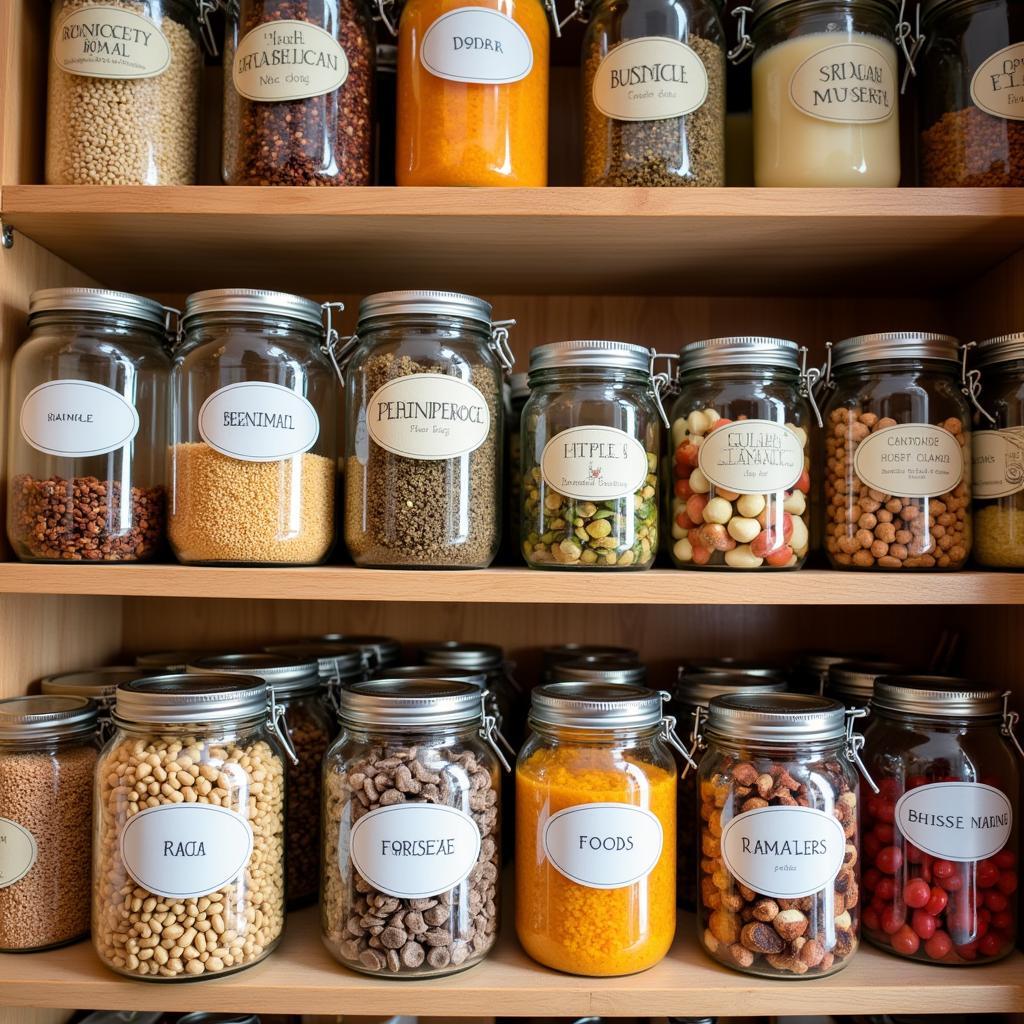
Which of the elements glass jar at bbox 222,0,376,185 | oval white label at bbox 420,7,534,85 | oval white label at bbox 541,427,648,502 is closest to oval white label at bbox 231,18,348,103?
glass jar at bbox 222,0,376,185

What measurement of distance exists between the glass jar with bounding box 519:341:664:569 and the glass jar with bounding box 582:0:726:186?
21cm

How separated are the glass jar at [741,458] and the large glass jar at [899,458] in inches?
1.6

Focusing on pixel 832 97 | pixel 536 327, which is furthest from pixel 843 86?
pixel 536 327

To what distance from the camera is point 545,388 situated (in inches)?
37.1

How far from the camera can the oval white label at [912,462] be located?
2.90 ft

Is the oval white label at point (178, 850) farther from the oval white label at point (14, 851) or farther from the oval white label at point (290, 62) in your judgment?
the oval white label at point (290, 62)

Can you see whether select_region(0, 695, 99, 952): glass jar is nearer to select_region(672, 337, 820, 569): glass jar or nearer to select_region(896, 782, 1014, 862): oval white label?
select_region(672, 337, 820, 569): glass jar

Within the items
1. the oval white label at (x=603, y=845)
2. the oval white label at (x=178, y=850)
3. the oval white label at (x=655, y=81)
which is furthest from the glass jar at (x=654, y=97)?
the oval white label at (x=178, y=850)

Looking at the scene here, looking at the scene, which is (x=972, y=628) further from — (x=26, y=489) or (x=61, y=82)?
(x=61, y=82)

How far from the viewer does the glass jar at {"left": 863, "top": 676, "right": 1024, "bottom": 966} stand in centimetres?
87

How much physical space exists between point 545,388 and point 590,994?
2.06 ft

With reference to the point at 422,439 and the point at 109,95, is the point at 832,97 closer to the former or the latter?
the point at 422,439

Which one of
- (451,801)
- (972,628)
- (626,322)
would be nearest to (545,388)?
(626,322)

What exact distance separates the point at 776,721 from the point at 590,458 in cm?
33
